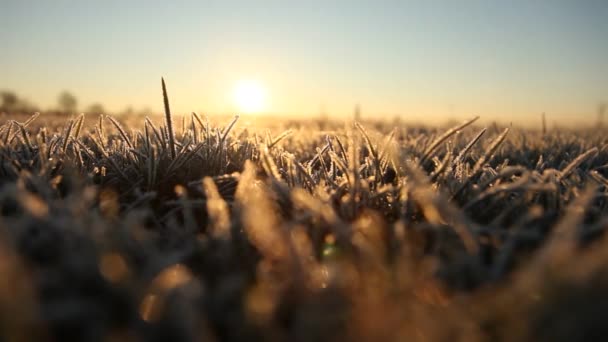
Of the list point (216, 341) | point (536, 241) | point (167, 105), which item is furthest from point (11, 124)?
point (536, 241)

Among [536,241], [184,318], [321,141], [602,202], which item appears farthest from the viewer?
[321,141]

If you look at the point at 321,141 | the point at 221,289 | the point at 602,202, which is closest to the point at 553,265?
the point at 221,289

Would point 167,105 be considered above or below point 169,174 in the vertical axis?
above

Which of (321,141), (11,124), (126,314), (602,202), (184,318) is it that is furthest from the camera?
(321,141)

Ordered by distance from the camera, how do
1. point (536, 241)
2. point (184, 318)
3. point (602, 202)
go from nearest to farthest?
1. point (184, 318)
2. point (536, 241)
3. point (602, 202)

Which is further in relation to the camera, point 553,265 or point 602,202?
point 602,202

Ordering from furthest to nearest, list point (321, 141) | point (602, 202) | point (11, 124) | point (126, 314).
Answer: point (321, 141)
point (11, 124)
point (602, 202)
point (126, 314)

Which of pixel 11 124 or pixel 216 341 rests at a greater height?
pixel 11 124

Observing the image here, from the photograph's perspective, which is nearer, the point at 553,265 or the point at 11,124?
the point at 553,265

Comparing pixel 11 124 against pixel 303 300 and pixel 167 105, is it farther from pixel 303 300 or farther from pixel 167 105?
pixel 303 300

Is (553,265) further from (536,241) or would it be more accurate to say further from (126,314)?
(126,314)
